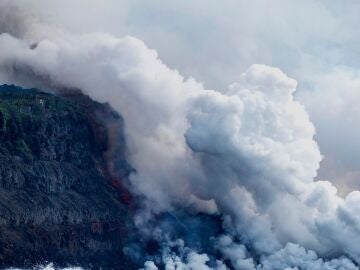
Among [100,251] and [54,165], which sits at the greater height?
[54,165]

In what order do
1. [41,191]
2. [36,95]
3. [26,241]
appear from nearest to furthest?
[26,241] < [41,191] < [36,95]

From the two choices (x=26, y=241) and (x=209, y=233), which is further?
(x=209, y=233)

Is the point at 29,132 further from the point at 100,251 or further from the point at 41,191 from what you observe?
the point at 100,251

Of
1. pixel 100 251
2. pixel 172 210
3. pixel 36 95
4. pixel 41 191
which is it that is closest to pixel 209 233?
pixel 172 210

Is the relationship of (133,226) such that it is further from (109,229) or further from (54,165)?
(54,165)

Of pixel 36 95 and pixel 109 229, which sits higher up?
pixel 36 95

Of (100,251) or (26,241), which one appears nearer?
(26,241)

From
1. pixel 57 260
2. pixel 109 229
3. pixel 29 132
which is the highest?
pixel 29 132

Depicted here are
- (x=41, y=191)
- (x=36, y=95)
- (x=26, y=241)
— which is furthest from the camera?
(x=36, y=95)

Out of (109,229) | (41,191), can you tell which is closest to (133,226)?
(109,229)
